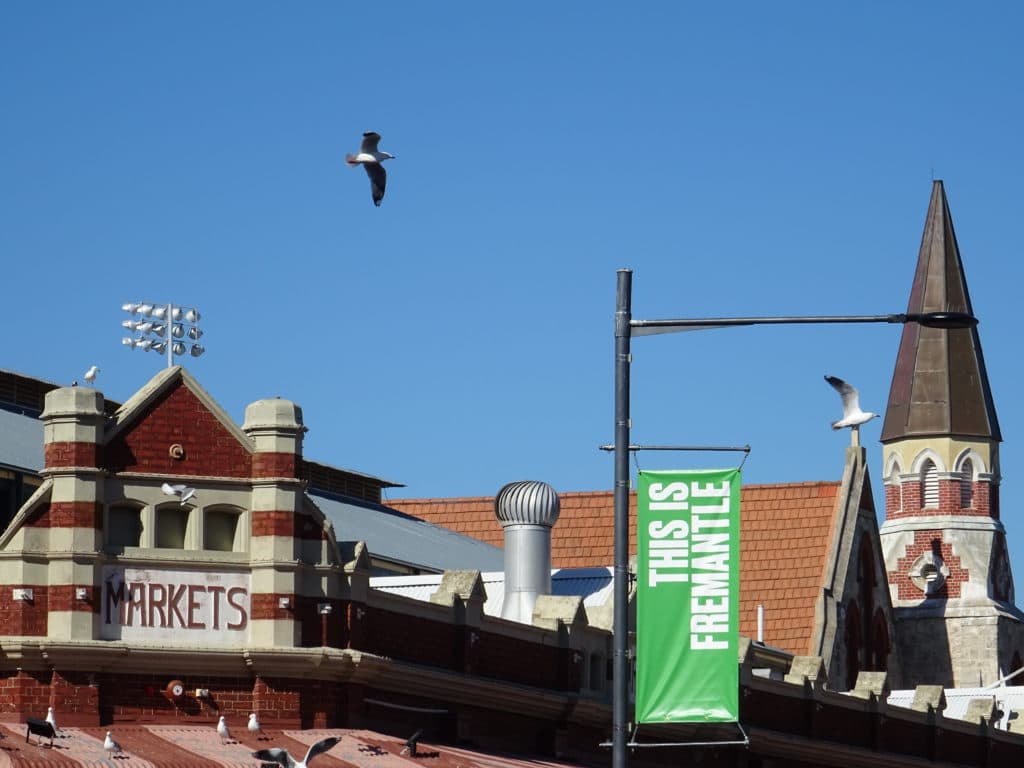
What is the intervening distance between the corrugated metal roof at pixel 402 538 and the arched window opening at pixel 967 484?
78.6ft

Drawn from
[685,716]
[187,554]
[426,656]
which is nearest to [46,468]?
[187,554]

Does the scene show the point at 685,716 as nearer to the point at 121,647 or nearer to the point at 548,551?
the point at 121,647

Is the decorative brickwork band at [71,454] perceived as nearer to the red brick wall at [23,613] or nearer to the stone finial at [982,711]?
the red brick wall at [23,613]

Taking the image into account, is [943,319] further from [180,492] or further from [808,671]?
[808,671]

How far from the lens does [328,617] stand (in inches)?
1316

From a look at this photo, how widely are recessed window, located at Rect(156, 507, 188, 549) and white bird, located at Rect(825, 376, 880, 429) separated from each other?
1430 inches

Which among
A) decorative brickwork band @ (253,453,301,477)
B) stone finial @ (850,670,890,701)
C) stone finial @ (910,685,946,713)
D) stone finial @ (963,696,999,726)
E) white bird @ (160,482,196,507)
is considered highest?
decorative brickwork band @ (253,453,301,477)

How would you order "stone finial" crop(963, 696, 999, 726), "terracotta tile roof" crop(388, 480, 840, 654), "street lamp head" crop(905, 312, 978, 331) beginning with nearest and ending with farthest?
"street lamp head" crop(905, 312, 978, 331) < "stone finial" crop(963, 696, 999, 726) < "terracotta tile roof" crop(388, 480, 840, 654)

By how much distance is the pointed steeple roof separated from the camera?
2891 inches

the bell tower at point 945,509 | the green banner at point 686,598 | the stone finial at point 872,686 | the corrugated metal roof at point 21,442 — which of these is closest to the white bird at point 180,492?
the corrugated metal roof at point 21,442

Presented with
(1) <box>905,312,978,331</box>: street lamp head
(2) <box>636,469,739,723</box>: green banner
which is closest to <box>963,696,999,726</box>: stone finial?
(2) <box>636,469,739,723</box>: green banner

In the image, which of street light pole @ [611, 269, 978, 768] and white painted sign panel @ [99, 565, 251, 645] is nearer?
street light pole @ [611, 269, 978, 768]

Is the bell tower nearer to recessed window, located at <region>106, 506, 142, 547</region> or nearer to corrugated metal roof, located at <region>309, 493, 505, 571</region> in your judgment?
corrugated metal roof, located at <region>309, 493, 505, 571</region>

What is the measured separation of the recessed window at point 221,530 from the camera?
33406 mm
